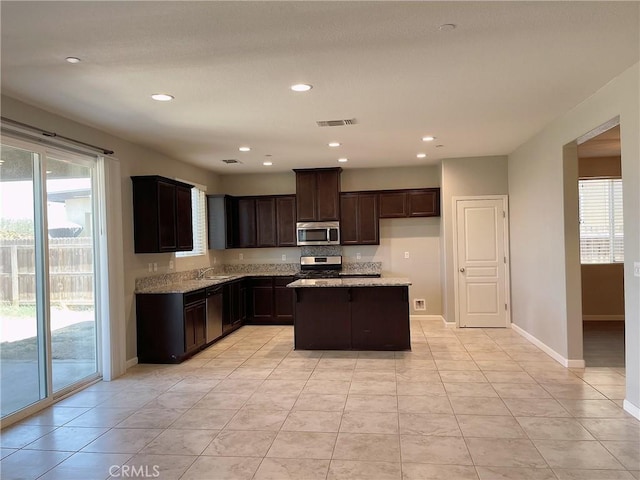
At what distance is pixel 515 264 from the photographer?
6676 mm

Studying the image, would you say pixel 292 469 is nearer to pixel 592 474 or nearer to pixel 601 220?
pixel 592 474

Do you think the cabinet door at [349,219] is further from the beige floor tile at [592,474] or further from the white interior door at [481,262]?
the beige floor tile at [592,474]

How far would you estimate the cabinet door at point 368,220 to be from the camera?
7.71 metres

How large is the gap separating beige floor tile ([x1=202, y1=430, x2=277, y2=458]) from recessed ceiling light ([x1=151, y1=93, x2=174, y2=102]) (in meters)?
2.78

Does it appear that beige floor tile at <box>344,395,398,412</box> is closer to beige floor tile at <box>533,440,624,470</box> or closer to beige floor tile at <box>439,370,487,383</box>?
beige floor tile at <box>439,370,487,383</box>

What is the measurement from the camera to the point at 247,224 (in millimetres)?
8086

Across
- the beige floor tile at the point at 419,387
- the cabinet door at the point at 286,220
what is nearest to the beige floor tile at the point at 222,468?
the beige floor tile at the point at 419,387

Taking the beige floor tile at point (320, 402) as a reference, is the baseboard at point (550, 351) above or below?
above

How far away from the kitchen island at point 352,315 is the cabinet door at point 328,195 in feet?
7.12

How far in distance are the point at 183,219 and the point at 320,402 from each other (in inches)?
132

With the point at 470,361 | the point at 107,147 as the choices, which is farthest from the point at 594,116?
the point at 107,147

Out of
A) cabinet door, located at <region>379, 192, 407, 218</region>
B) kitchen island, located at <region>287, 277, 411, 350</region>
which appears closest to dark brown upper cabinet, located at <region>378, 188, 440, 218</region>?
cabinet door, located at <region>379, 192, 407, 218</region>

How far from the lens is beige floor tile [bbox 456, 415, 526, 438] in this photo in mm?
3199

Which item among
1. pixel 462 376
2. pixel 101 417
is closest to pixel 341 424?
pixel 462 376
